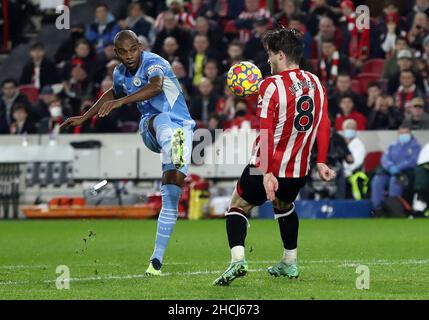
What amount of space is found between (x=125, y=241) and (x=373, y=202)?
589 centimetres

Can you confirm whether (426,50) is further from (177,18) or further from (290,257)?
(290,257)

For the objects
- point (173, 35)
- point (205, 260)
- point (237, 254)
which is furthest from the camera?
point (173, 35)

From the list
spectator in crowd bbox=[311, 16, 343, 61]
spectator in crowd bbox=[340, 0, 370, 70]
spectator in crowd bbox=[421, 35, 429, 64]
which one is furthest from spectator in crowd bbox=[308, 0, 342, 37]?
spectator in crowd bbox=[421, 35, 429, 64]

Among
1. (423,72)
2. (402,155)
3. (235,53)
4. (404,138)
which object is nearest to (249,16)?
(235,53)

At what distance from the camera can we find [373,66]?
21656 mm

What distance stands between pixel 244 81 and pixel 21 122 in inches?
508

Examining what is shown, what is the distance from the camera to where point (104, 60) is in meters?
22.9

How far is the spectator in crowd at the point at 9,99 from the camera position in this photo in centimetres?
2217

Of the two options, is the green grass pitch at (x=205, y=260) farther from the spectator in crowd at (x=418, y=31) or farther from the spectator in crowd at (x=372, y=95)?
the spectator in crowd at (x=418, y=31)

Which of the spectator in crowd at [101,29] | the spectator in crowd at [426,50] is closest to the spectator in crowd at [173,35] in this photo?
the spectator in crowd at [101,29]

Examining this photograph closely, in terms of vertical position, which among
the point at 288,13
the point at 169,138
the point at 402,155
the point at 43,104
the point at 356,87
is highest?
the point at 288,13

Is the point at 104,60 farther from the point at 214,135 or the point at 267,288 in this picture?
the point at 267,288

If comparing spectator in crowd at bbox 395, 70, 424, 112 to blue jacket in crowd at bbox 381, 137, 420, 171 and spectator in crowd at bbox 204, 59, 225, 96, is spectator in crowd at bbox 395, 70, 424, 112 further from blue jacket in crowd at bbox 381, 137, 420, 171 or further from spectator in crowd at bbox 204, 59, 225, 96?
spectator in crowd at bbox 204, 59, 225, 96

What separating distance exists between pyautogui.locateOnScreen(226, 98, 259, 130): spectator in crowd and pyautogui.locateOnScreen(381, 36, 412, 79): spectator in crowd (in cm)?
273
